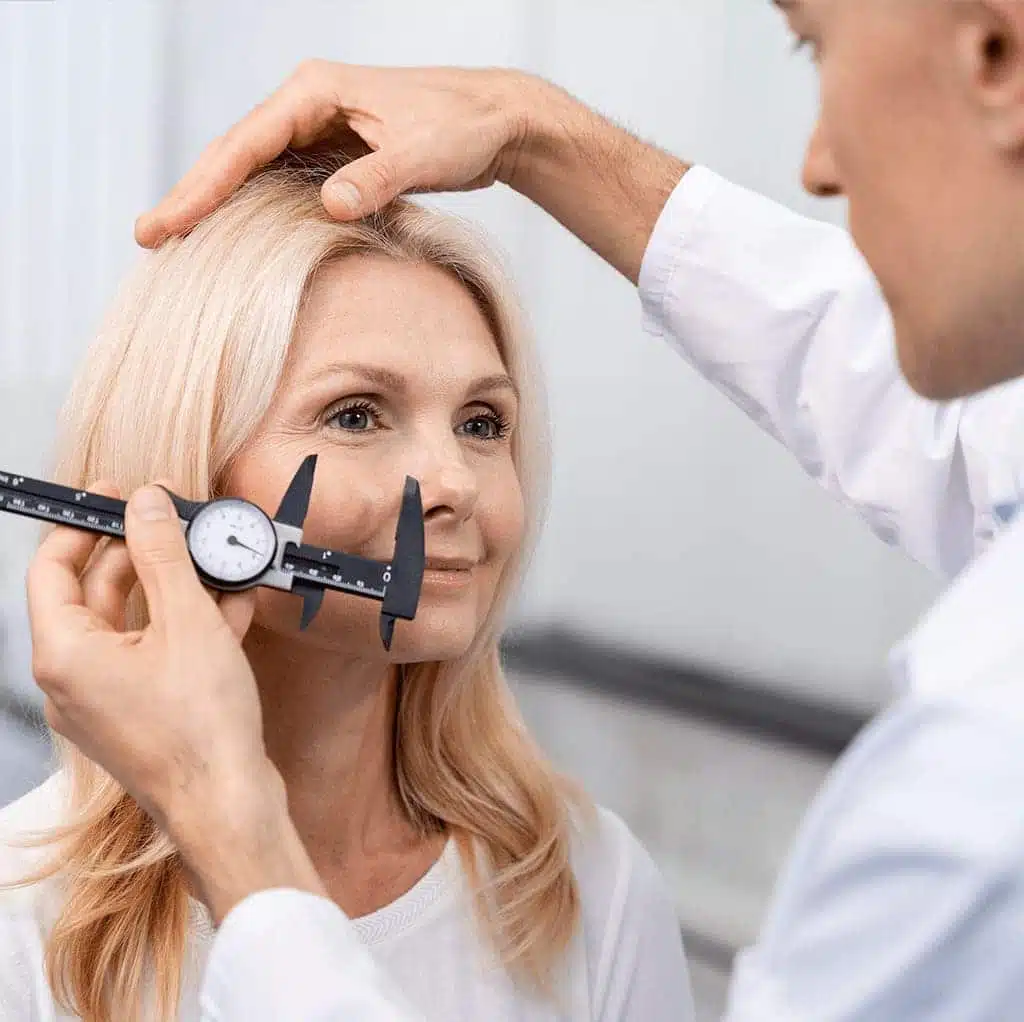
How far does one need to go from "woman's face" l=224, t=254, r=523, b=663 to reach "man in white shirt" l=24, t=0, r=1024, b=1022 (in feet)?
0.36

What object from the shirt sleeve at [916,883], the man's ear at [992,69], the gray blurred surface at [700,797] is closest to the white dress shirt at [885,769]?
the shirt sleeve at [916,883]

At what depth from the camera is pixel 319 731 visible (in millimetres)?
1439

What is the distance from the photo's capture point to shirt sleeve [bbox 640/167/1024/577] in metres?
1.35

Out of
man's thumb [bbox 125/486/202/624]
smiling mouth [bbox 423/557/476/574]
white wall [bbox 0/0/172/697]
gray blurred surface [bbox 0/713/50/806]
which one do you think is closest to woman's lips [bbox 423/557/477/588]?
smiling mouth [bbox 423/557/476/574]

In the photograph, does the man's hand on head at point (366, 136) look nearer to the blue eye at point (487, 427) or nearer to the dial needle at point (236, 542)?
the blue eye at point (487, 427)

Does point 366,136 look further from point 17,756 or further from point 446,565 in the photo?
point 17,756

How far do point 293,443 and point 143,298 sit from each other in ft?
0.73

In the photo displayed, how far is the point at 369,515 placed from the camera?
1.32 m

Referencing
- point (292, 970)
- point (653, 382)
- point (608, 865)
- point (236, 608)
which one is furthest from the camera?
point (653, 382)

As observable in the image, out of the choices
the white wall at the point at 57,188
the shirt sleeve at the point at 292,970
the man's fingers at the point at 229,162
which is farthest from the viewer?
the white wall at the point at 57,188

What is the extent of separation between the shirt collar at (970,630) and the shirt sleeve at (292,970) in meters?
0.39

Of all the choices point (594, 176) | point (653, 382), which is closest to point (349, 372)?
point (594, 176)

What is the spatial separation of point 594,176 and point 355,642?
54 cm

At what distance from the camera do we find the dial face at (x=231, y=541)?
115 centimetres
